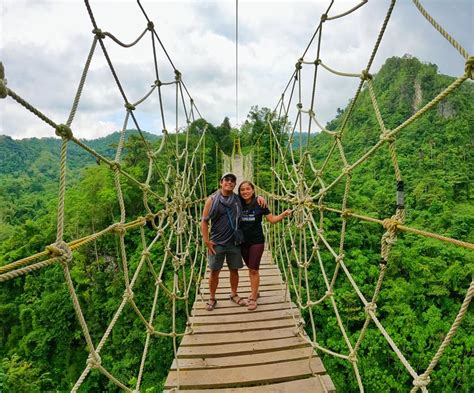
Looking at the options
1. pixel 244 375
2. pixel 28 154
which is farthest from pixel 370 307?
pixel 28 154

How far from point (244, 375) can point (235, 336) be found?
0.28m

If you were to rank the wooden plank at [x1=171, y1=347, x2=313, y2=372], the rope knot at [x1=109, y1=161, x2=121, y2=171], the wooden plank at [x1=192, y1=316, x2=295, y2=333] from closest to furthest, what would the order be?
the rope knot at [x1=109, y1=161, x2=121, y2=171] < the wooden plank at [x1=171, y1=347, x2=313, y2=372] < the wooden plank at [x1=192, y1=316, x2=295, y2=333]

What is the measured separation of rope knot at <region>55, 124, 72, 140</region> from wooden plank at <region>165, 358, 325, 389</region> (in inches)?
42.3

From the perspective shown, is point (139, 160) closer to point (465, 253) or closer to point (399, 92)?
point (465, 253)

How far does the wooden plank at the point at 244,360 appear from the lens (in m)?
1.34

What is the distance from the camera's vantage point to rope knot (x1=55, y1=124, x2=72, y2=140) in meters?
0.77

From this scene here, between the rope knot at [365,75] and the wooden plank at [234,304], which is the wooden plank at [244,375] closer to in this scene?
the wooden plank at [234,304]

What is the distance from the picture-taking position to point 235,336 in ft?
5.10

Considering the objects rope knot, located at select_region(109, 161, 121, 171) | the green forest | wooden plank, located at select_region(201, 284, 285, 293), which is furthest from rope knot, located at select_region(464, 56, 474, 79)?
the green forest

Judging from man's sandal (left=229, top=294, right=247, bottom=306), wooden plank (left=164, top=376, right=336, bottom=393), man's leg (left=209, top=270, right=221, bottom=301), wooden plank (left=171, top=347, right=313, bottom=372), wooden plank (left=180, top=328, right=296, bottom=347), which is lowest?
wooden plank (left=164, top=376, right=336, bottom=393)

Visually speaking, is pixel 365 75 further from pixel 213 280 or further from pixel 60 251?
pixel 213 280

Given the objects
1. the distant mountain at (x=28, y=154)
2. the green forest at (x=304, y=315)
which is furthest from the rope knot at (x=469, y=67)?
the distant mountain at (x=28, y=154)

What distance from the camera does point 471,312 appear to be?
19.7 ft

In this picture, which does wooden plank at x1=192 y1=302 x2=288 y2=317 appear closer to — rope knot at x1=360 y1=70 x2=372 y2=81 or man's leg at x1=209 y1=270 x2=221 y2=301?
man's leg at x1=209 y1=270 x2=221 y2=301
